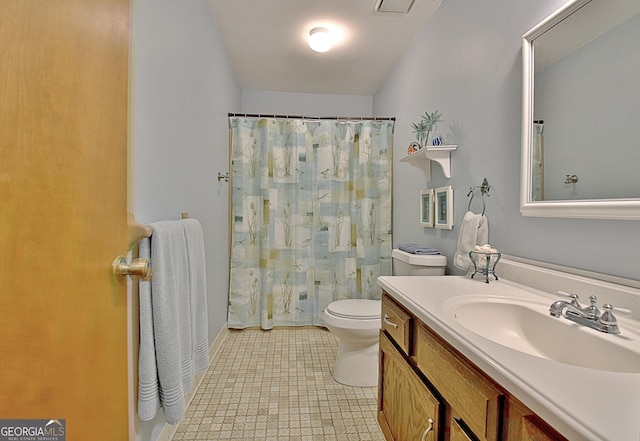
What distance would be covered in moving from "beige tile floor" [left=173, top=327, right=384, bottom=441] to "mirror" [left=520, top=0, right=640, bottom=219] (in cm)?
134

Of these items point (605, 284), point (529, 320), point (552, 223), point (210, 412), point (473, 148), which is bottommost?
point (210, 412)

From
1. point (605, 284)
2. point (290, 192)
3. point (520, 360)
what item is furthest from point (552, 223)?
point (290, 192)

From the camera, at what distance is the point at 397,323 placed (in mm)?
1205

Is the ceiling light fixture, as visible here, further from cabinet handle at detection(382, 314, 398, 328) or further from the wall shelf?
cabinet handle at detection(382, 314, 398, 328)

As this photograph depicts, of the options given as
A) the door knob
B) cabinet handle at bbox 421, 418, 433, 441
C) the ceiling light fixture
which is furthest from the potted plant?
the door knob

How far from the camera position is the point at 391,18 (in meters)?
2.17

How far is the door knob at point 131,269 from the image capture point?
654 mm

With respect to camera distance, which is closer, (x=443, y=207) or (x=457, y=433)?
(x=457, y=433)

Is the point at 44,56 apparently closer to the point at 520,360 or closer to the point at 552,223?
the point at 520,360

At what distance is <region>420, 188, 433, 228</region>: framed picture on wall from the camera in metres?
2.07

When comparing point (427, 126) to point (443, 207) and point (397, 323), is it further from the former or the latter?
point (397, 323)

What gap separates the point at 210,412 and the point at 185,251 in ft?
3.12

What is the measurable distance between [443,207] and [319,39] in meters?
1.50

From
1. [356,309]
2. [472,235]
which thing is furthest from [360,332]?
[472,235]
